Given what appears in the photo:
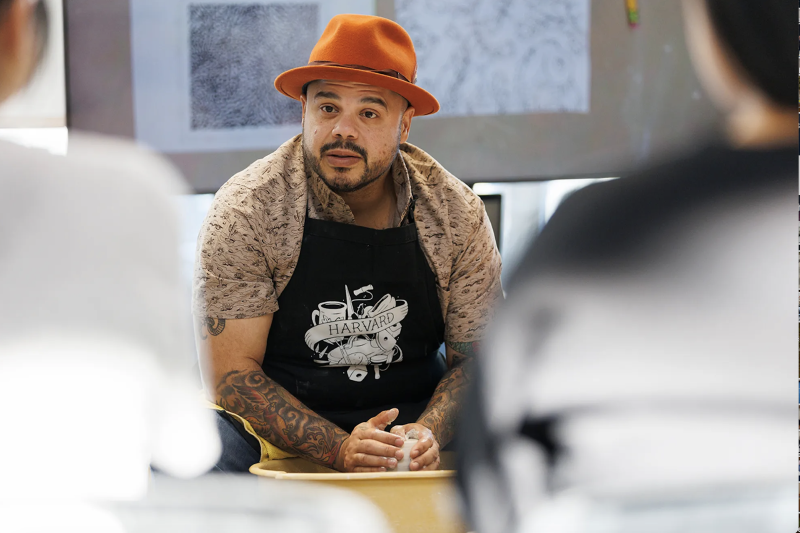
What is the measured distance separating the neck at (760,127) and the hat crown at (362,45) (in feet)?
2.63

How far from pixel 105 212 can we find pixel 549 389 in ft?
3.11

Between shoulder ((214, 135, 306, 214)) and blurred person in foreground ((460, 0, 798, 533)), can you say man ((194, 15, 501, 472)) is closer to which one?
shoulder ((214, 135, 306, 214))

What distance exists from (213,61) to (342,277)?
31.4 inches

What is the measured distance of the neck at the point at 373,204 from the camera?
1.12 meters

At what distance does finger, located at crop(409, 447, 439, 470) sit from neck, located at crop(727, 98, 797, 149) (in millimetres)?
730

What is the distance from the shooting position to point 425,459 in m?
0.91

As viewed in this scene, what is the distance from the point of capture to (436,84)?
5.22ft

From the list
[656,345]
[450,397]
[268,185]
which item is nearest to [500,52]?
[268,185]

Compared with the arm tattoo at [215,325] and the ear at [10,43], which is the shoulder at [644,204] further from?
the arm tattoo at [215,325]

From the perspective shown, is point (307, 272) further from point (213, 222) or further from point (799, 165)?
point (799, 165)

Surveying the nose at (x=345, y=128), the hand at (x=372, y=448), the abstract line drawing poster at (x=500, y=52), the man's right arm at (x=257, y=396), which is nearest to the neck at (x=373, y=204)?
the nose at (x=345, y=128)

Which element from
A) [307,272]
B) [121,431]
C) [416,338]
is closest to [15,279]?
[121,431]

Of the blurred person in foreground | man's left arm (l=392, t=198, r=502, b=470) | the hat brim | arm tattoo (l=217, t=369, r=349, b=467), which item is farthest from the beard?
the blurred person in foreground

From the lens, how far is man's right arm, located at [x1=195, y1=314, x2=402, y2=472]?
992mm
